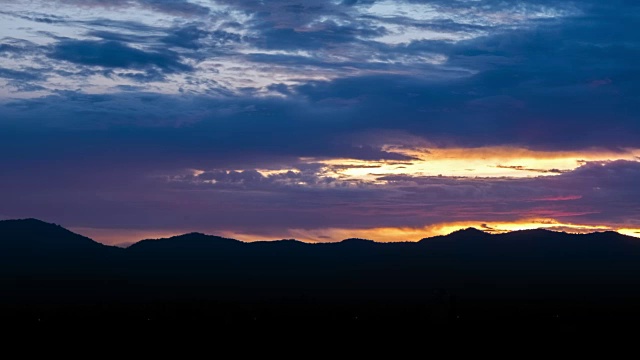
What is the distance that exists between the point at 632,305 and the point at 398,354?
104222mm

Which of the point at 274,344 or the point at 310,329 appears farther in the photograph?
the point at 310,329

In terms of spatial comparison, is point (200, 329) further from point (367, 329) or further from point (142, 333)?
point (367, 329)

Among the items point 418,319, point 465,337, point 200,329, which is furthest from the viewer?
point 418,319

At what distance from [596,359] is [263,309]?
83.9m

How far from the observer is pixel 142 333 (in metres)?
96.5

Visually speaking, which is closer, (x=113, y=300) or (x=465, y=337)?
(x=465, y=337)

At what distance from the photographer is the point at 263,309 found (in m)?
148

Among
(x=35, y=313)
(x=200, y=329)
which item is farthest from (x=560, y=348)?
(x=35, y=313)

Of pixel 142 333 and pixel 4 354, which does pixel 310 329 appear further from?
pixel 4 354

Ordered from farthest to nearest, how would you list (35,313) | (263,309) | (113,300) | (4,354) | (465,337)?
(113,300) < (263,309) < (35,313) < (465,337) < (4,354)

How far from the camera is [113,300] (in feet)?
595

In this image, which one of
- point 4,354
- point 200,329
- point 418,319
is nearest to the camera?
point 4,354

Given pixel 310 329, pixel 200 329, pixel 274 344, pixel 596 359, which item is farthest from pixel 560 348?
pixel 200 329

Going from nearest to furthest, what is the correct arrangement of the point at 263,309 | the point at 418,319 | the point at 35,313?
the point at 418,319 < the point at 35,313 < the point at 263,309
